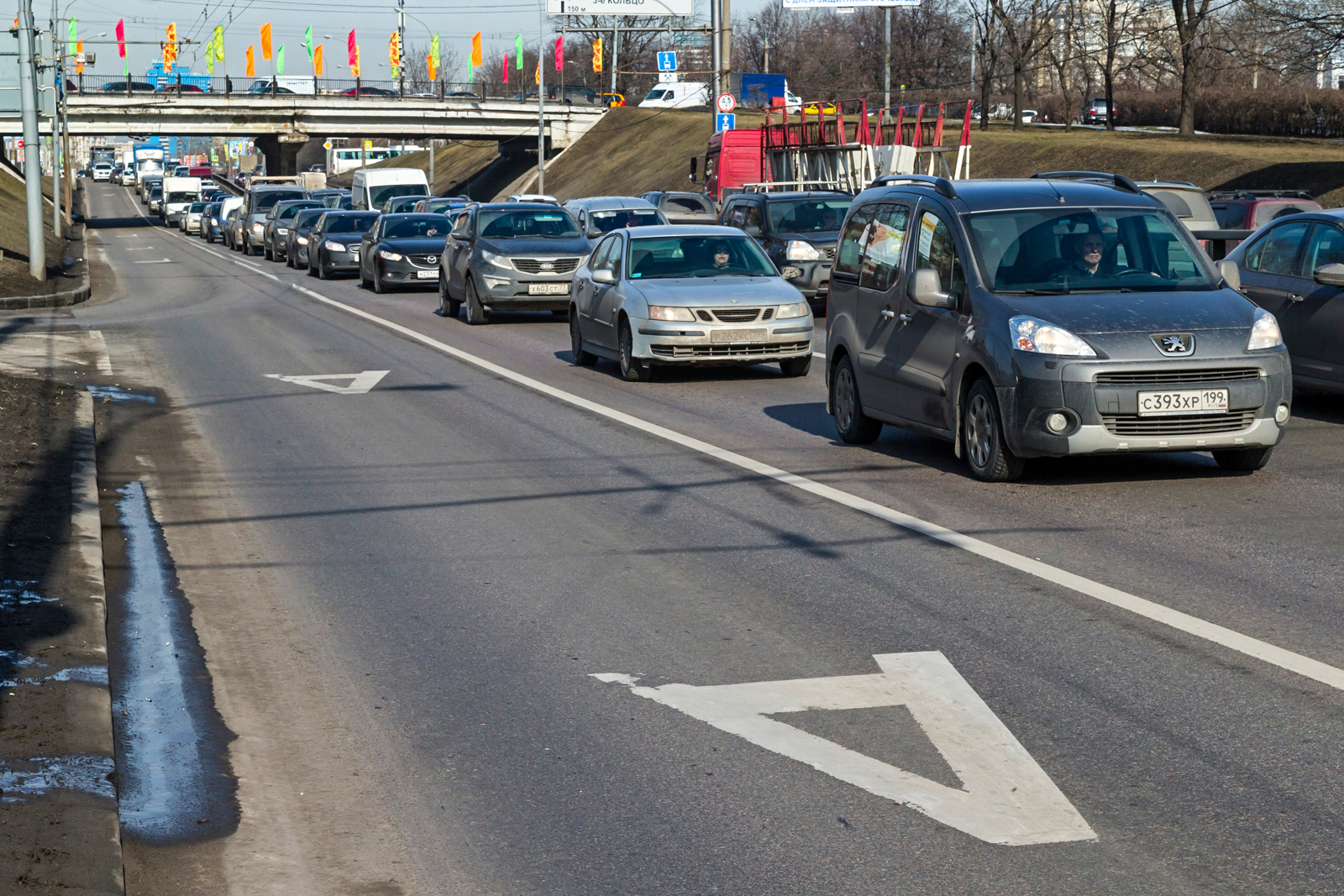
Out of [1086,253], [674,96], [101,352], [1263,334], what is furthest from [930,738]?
[674,96]

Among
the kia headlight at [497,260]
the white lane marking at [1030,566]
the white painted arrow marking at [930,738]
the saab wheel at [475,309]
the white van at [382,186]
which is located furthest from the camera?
the white van at [382,186]

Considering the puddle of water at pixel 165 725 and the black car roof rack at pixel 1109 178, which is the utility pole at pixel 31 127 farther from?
the puddle of water at pixel 165 725

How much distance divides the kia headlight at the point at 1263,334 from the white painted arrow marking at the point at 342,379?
8.57m

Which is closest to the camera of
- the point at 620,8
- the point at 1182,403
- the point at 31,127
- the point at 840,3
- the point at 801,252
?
the point at 1182,403

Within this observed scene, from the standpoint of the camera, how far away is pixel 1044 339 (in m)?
9.30

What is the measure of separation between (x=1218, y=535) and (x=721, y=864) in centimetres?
468

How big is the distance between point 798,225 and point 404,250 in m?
9.27

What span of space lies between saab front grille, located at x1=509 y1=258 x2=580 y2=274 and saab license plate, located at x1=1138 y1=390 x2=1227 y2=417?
1492 cm

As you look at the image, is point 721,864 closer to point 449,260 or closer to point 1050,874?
point 1050,874

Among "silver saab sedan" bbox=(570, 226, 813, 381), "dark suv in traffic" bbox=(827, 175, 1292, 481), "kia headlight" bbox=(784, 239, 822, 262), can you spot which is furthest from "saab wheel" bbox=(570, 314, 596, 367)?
"dark suv in traffic" bbox=(827, 175, 1292, 481)

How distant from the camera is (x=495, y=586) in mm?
7496

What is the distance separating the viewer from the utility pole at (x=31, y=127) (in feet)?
99.9

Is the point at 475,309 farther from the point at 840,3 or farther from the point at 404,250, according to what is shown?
the point at 840,3

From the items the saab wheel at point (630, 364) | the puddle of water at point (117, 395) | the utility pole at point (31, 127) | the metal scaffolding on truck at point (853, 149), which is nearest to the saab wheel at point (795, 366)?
the saab wheel at point (630, 364)
